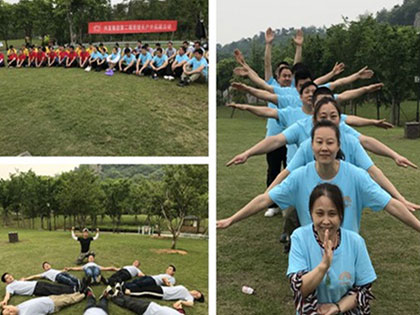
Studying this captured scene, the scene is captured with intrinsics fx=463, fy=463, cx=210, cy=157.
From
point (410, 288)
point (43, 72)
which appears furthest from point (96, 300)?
point (43, 72)

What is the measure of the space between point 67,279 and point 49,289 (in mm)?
248

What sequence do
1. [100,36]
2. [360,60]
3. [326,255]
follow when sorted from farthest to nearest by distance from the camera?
[360,60] → [100,36] → [326,255]

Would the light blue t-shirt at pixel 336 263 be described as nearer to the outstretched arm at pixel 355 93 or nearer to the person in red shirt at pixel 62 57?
the outstretched arm at pixel 355 93

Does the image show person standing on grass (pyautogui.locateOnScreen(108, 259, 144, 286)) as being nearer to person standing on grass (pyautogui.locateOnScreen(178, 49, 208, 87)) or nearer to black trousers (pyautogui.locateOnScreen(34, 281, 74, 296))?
black trousers (pyautogui.locateOnScreen(34, 281, 74, 296))

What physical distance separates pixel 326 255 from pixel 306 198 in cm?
56

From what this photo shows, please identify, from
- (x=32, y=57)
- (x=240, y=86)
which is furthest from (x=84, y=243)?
(x=32, y=57)

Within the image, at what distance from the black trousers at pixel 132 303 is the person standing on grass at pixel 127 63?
4.45 meters

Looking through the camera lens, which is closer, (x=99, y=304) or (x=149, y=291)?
(x=99, y=304)

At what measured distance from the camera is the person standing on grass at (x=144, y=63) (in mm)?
7711

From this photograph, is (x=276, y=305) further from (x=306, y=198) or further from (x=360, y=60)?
(x=360, y=60)

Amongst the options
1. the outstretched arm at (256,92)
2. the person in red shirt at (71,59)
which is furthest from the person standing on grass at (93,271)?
the person in red shirt at (71,59)

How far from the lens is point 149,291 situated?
477 cm

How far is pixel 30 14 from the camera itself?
12.5 m

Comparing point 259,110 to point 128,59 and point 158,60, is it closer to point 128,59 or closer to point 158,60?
point 158,60
